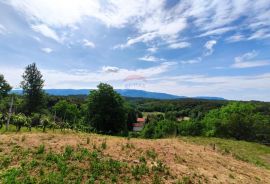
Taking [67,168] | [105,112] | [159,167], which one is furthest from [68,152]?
[105,112]

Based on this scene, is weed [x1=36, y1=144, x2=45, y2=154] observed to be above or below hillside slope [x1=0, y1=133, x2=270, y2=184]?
Answer: above

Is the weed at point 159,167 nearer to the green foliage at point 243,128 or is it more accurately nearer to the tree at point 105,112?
the tree at point 105,112

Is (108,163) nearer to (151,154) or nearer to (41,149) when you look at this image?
(151,154)

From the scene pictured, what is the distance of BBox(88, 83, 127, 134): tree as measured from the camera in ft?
121

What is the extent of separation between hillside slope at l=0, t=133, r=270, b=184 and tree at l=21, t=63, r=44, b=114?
3887cm

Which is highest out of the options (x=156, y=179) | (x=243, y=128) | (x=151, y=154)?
(x=151, y=154)

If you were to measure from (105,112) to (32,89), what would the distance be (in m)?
20.7

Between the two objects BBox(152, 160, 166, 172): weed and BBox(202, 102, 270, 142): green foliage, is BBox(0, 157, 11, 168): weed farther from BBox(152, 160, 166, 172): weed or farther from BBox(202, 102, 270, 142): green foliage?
BBox(202, 102, 270, 142): green foliage

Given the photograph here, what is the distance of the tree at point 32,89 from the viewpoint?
1933 inches

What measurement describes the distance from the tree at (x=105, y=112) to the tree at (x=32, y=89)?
16.8 metres

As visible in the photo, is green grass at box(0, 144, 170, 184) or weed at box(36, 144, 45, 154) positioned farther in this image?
weed at box(36, 144, 45, 154)

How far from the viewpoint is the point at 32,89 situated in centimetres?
4931

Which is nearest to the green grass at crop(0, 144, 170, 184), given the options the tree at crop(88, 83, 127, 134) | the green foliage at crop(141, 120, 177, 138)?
the tree at crop(88, 83, 127, 134)

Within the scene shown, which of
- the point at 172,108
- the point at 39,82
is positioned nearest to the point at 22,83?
the point at 39,82
